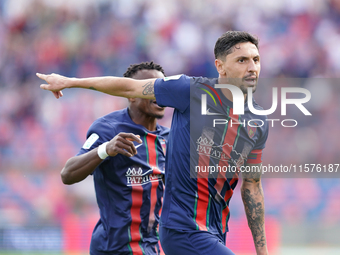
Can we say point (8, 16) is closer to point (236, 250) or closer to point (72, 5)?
point (72, 5)

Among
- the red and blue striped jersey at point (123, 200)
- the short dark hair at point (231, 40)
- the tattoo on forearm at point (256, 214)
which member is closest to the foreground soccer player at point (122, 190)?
the red and blue striped jersey at point (123, 200)

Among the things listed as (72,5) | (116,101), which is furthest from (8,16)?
(116,101)

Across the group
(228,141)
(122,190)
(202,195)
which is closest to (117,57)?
(122,190)

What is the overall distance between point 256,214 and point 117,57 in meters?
7.95

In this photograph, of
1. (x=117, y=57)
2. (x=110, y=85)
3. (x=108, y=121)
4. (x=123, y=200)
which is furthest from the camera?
(x=117, y=57)

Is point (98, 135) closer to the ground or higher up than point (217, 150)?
higher up

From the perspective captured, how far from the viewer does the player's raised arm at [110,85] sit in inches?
131

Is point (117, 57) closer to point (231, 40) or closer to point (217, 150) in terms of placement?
point (231, 40)

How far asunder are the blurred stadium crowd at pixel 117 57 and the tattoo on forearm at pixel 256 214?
15.1 feet

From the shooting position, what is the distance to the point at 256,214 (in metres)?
3.80

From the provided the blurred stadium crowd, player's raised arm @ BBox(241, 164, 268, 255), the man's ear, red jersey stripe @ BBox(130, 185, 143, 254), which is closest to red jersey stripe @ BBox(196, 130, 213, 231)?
player's raised arm @ BBox(241, 164, 268, 255)

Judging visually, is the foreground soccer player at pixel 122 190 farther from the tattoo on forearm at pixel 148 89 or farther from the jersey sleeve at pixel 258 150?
the jersey sleeve at pixel 258 150

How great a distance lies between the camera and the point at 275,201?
315 inches

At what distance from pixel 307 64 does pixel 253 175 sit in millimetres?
7240
